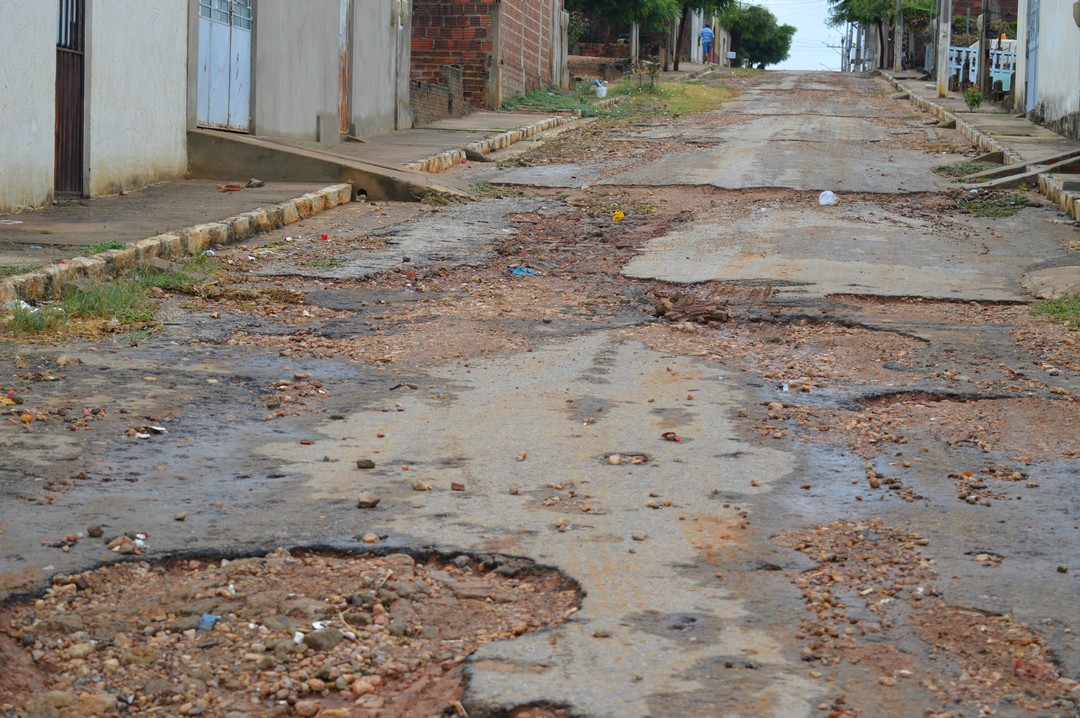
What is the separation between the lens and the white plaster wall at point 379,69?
18.2 metres

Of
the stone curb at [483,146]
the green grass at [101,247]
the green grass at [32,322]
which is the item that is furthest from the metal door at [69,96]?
the stone curb at [483,146]

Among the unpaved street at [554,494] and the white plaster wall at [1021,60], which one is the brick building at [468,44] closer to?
the white plaster wall at [1021,60]

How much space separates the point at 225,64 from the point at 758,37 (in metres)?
60.0

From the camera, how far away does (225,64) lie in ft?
44.8

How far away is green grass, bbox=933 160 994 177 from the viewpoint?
14.4 meters

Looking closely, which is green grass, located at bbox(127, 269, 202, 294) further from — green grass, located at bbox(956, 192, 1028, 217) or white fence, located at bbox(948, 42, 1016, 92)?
white fence, located at bbox(948, 42, 1016, 92)

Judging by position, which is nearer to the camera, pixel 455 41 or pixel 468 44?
pixel 468 44

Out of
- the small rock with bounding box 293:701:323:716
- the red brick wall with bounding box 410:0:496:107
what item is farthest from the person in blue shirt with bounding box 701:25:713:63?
the small rock with bounding box 293:701:323:716

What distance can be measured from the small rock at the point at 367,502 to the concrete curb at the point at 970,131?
12.5 meters

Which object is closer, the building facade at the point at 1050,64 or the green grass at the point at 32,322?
the green grass at the point at 32,322

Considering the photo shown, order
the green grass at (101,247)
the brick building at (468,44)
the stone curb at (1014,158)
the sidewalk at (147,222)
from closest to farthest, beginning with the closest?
the sidewalk at (147,222), the green grass at (101,247), the stone curb at (1014,158), the brick building at (468,44)

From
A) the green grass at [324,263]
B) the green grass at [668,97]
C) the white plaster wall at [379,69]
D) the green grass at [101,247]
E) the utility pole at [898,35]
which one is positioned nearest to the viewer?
the green grass at [101,247]

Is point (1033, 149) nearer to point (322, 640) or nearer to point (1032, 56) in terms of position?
point (1032, 56)

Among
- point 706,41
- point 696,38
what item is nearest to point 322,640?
point 706,41
